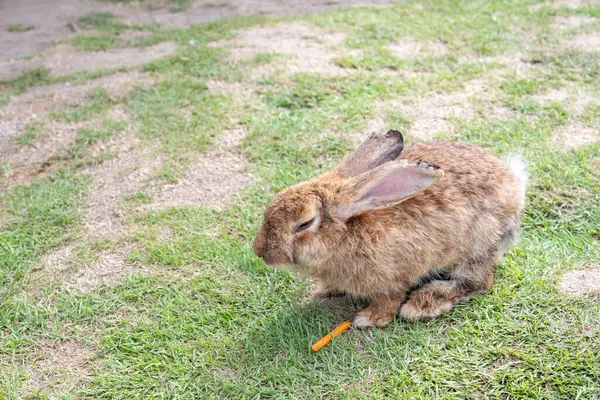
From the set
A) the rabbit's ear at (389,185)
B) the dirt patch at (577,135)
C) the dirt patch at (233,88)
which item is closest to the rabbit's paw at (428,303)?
the rabbit's ear at (389,185)

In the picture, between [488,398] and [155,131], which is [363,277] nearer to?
[488,398]

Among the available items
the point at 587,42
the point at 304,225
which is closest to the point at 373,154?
the point at 304,225

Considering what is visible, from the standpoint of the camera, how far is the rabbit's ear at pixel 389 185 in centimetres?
258

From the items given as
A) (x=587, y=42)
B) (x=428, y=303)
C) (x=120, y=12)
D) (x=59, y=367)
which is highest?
(x=120, y=12)

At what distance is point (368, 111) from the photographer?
4.61 meters

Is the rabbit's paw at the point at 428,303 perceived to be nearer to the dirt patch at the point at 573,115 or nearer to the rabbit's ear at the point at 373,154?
the rabbit's ear at the point at 373,154

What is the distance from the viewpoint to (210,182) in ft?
13.1

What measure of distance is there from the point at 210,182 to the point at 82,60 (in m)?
2.82

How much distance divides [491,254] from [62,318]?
2316mm

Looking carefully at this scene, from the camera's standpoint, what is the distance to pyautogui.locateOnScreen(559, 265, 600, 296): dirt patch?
284cm

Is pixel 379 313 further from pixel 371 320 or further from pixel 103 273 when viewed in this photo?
pixel 103 273

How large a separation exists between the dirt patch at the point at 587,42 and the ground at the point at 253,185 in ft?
0.09

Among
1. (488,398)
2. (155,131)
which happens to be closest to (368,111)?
(155,131)

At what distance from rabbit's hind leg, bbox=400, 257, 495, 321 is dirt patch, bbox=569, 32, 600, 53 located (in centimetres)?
345
